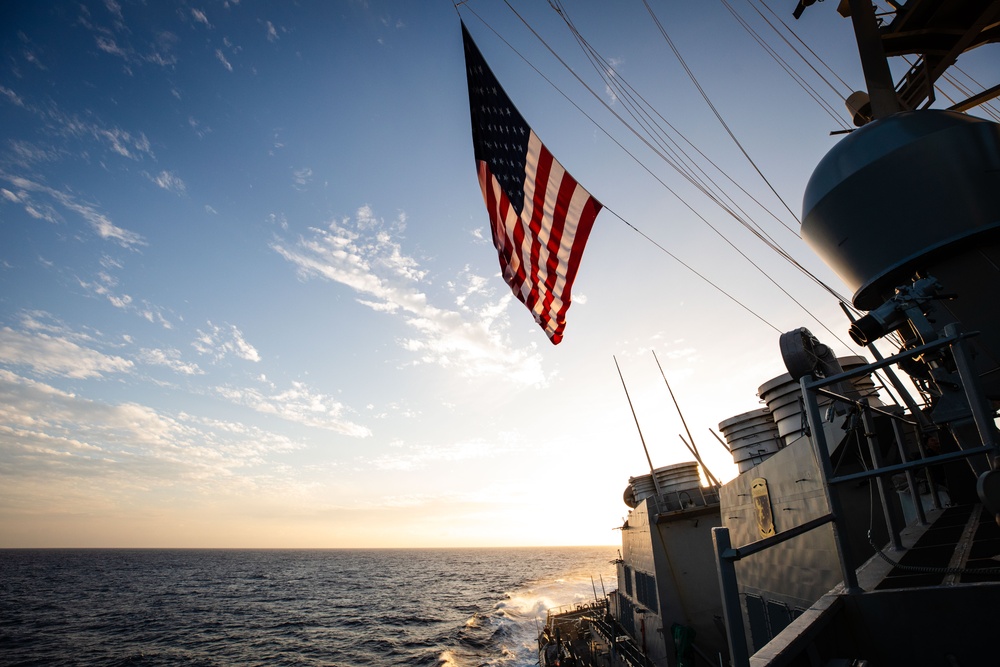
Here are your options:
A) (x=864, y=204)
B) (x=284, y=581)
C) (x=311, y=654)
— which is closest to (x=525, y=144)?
(x=864, y=204)

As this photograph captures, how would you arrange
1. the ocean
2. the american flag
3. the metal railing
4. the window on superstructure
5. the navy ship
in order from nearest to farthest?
the metal railing
the navy ship
the american flag
the window on superstructure
the ocean

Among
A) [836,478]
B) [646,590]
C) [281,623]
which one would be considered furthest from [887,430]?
[281,623]

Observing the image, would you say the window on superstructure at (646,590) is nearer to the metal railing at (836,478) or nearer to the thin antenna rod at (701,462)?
the thin antenna rod at (701,462)

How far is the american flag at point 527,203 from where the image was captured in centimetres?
812

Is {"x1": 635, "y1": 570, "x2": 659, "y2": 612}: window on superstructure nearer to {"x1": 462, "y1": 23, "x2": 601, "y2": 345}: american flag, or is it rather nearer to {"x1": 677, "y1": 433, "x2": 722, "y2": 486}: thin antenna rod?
{"x1": 677, "y1": 433, "x2": 722, "y2": 486}: thin antenna rod

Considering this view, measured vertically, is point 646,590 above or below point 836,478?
below

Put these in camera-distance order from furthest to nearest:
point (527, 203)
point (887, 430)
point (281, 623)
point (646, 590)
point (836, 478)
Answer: point (281, 623) → point (646, 590) → point (527, 203) → point (887, 430) → point (836, 478)

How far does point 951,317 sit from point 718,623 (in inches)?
569

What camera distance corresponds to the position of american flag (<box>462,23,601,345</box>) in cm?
812

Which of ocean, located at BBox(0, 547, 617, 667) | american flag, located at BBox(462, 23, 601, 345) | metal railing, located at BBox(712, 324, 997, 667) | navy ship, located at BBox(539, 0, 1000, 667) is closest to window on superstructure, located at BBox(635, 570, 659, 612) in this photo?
navy ship, located at BBox(539, 0, 1000, 667)

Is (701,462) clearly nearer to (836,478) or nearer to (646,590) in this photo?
(646,590)

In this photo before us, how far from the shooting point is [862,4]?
11.6 meters

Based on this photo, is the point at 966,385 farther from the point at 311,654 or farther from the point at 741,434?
the point at 311,654

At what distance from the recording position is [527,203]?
28.4 ft
